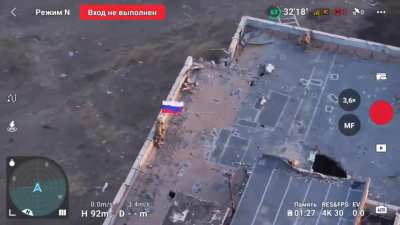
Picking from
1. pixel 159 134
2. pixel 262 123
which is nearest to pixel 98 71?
pixel 159 134

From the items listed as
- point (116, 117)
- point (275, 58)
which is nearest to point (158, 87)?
point (116, 117)

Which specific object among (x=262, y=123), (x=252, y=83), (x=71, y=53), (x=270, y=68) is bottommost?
(x=262, y=123)

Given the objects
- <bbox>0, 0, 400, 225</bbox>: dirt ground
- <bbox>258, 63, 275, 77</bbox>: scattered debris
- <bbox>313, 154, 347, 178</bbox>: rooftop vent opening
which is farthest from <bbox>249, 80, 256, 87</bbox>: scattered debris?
<bbox>0, 0, 400, 225</bbox>: dirt ground

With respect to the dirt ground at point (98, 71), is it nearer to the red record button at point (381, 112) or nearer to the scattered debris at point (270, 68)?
the scattered debris at point (270, 68)

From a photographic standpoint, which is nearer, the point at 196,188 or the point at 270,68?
the point at 196,188

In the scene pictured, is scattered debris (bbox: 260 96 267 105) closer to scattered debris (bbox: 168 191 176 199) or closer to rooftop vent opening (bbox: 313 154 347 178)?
rooftop vent opening (bbox: 313 154 347 178)

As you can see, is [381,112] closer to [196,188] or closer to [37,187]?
[196,188]
